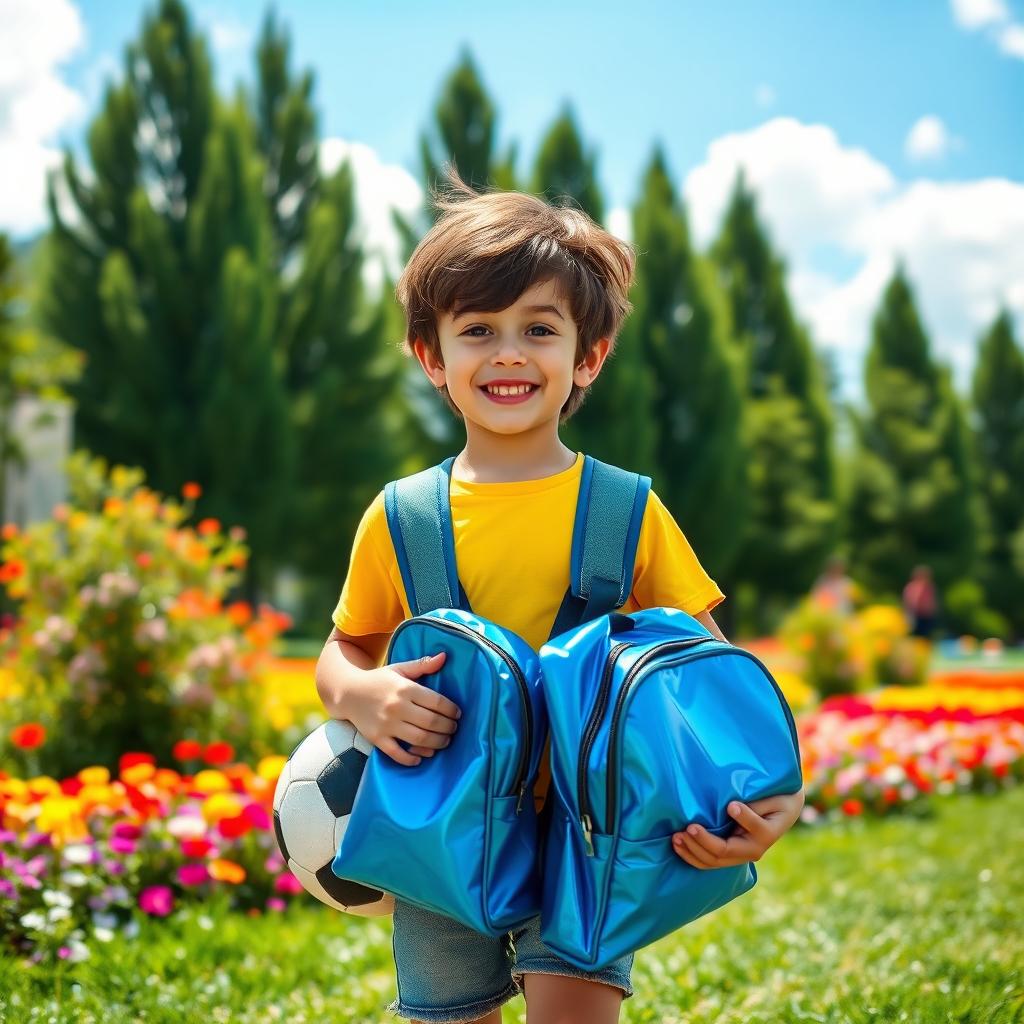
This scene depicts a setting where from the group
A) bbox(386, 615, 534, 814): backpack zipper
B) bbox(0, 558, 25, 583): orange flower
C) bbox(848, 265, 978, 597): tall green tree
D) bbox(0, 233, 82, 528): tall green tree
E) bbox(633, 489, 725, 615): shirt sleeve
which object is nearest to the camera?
bbox(386, 615, 534, 814): backpack zipper

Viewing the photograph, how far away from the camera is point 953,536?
96.0 ft

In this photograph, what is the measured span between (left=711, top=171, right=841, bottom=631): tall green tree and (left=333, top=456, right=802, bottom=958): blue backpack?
23.6 meters

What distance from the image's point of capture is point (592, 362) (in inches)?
90.0

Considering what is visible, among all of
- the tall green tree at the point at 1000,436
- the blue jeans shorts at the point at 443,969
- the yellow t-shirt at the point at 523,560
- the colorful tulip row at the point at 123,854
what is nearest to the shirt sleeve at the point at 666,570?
the yellow t-shirt at the point at 523,560

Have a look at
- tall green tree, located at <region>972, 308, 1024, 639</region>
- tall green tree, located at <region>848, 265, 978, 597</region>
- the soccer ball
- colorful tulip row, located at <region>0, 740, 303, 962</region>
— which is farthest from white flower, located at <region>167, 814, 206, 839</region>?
tall green tree, located at <region>972, 308, 1024, 639</region>

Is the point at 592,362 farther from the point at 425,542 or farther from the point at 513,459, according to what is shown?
the point at 425,542

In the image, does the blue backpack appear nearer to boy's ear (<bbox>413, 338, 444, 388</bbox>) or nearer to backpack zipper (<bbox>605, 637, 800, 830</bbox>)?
backpack zipper (<bbox>605, 637, 800, 830</bbox>)

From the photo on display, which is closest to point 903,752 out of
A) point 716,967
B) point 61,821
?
point 716,967

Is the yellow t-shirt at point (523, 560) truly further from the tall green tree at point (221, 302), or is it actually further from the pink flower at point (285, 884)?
the tall green tree at point (221, 302)

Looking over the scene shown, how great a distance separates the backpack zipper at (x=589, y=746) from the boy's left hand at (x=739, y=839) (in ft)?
0.43

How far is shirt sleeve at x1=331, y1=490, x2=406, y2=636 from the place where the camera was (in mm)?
2150

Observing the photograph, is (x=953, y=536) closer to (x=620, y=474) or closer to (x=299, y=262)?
(x=299, y=262)

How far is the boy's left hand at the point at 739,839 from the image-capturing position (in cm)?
166

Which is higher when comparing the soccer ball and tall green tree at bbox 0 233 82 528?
tall green tree at bbox 0 233 82 528
